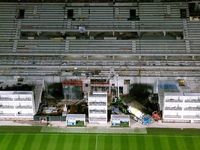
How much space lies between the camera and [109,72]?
173 ft

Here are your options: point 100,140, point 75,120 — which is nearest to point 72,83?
point 75,120

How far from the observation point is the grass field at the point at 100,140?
44.6 meters

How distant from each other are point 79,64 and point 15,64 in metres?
7.02

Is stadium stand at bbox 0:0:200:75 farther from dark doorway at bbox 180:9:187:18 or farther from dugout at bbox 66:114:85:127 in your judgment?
dugout at bbox 66:114:85:127

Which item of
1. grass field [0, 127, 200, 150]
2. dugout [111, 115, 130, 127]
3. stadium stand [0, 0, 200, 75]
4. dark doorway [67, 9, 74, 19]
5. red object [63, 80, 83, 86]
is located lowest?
grass field [0, 127, 200, 150]

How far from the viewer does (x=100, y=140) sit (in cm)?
4569

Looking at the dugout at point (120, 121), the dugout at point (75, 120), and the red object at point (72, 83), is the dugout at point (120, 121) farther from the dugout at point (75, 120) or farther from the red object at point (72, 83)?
the red object at point (72, 83)

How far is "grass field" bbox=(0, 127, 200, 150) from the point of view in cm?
4456

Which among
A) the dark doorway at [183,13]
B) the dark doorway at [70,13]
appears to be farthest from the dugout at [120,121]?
the dark doorway at [183,13]

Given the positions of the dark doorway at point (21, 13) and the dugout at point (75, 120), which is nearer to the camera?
the dugout at point (75, 120)

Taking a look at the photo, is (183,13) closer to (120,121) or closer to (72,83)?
(72,83)

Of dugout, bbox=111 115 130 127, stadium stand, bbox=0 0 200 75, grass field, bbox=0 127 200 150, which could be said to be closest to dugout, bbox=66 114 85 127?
grass field, bbox=0 127 200 150

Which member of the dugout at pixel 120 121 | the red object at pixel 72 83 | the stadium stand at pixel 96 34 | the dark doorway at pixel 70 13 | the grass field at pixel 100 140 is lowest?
the grass field at pixel 100 140

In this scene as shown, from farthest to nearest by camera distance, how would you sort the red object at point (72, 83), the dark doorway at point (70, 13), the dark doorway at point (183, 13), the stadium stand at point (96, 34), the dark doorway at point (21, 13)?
the dark doorway at point (21, 13) → the dark doorway at point (70, 13) → the dark doorway at point (183, 13) → the stadium stand at point (96, 34) → the red object at point (72, 83)
